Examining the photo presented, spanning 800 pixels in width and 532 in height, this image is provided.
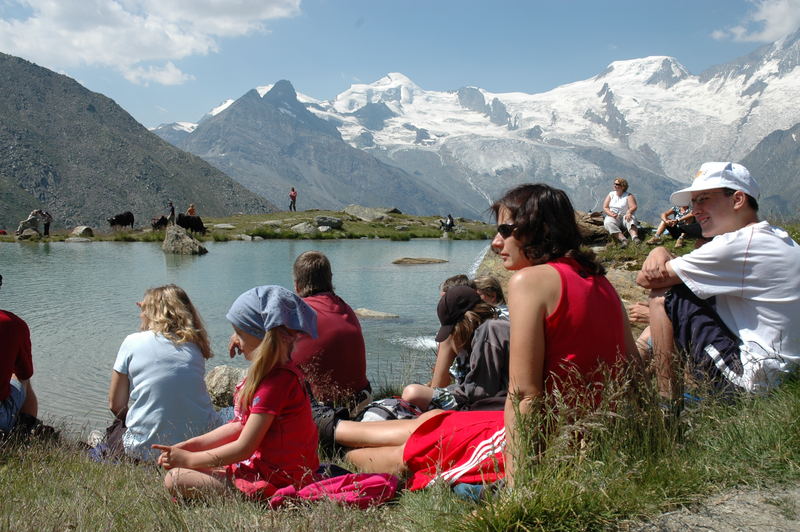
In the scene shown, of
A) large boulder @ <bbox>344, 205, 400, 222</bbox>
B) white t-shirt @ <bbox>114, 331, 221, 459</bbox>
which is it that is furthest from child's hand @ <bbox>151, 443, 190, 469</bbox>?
large boulder @ <bbox>344, 205, 400, 222</bbox>

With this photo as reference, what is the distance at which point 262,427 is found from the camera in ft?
12.2

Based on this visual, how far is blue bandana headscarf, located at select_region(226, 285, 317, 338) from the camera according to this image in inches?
148

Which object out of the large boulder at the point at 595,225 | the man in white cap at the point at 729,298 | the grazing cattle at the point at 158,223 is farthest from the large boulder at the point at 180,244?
the man in white cap at the point at 729,298

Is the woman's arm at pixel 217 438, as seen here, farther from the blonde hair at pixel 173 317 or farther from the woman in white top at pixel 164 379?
the blonde hair at pixel 173 317

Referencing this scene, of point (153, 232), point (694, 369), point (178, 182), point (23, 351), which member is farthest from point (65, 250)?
point (178, 182)

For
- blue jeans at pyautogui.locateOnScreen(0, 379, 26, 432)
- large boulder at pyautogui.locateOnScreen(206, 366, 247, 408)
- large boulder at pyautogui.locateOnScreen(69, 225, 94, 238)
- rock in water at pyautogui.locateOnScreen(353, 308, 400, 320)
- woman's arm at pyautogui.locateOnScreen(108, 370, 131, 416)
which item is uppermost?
large boulder at pyautogui.locateOnScreen(69, 225, 94, 238)

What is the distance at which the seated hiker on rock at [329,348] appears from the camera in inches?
235

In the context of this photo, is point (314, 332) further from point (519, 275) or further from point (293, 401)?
point (519, 275)

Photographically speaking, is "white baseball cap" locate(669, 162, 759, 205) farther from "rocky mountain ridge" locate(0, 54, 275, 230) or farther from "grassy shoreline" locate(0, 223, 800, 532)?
"rocky mountain ridge" locate(0, 54, 275, 230)

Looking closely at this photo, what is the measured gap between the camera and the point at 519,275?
10.7 ft

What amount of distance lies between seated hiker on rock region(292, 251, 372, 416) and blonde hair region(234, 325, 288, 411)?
202 cm

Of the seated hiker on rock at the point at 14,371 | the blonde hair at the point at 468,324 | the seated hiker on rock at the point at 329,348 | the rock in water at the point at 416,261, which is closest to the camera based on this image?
the seated hiker on rock at the point at 14,371

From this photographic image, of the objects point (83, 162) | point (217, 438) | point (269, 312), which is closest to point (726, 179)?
point (269, 312)

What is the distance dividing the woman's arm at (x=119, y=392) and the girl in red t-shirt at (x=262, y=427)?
1.48 metres
